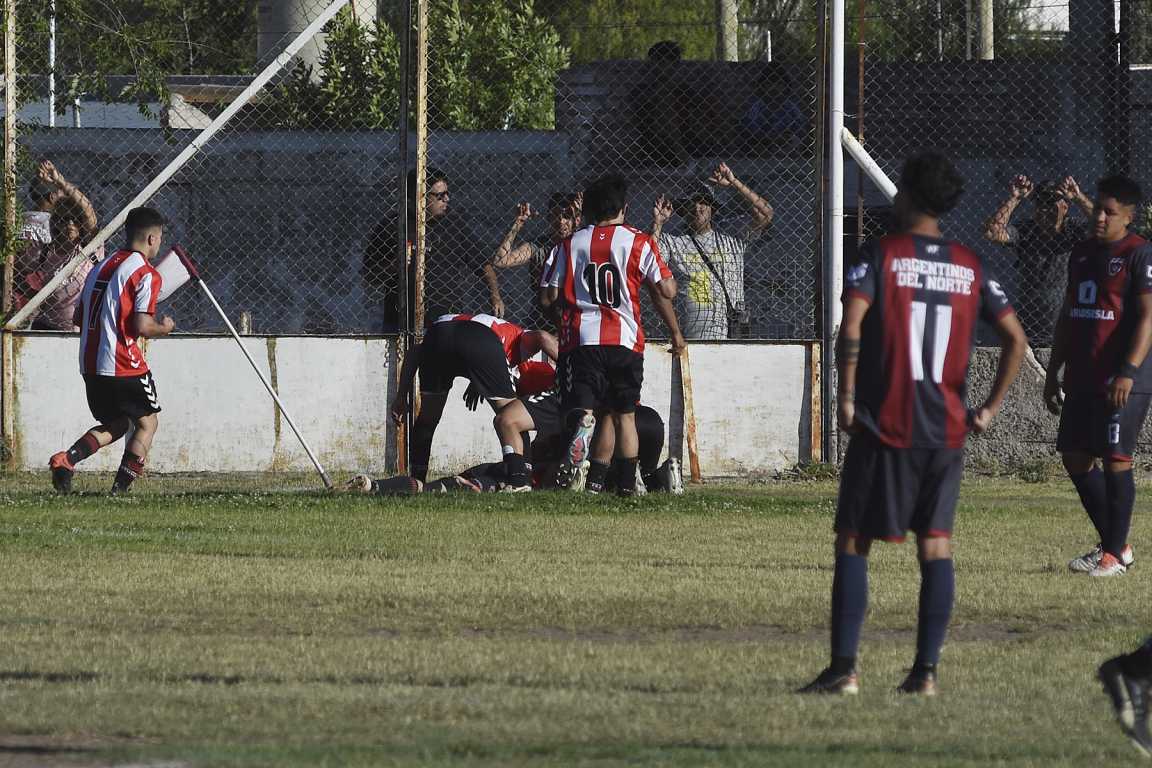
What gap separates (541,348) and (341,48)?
14.4 m

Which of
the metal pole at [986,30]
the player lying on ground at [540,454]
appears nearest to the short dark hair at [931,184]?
the player lying on ground at [540,454]

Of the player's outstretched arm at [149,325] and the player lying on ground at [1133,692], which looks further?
the player's outstretched arm at [149,325]

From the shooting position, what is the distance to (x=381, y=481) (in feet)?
44.3

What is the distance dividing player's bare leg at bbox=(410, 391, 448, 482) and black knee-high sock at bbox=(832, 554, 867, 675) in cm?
763

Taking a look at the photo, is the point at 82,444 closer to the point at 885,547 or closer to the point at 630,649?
the point at 885,547

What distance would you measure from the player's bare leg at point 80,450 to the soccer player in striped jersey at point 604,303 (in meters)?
3.09

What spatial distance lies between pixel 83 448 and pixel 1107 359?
6.83 m

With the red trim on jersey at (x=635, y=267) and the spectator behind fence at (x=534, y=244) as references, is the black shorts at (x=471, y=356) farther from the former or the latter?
the spectator behind fence at (x=534, y=244)

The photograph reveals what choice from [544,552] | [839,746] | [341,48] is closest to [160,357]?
[544,552]

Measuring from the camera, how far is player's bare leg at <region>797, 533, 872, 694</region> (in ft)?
20.1

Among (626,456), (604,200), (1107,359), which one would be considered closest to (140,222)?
(604,200)

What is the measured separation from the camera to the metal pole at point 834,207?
1527 cm

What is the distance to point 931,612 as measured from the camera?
6.25 metres

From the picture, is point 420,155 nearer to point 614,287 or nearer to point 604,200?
point 604,200
